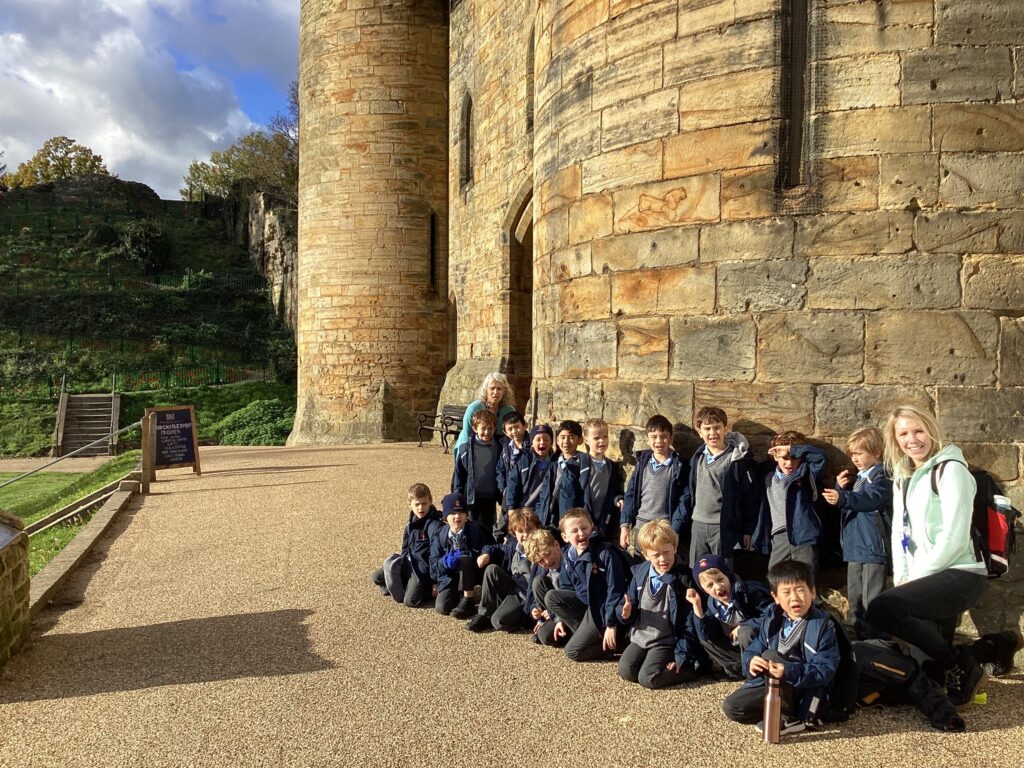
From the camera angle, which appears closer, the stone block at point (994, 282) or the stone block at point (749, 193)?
the stone block at point (994, 282)

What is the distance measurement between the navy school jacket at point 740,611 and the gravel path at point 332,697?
0.22 m

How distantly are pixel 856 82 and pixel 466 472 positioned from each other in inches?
135

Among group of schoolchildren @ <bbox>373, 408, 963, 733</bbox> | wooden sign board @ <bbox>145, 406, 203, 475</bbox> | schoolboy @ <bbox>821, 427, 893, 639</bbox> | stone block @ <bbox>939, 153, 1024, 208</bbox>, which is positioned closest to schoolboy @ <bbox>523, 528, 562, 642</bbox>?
group of schoolchildren @ <bbox>373, 408, 963, 733</bbox>

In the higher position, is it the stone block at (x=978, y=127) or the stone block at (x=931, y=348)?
the stone block at (x=978, y=127)

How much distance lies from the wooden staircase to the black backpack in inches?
858

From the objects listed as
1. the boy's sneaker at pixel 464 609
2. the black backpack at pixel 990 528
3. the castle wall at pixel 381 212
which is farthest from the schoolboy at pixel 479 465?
the castle wall at pixel 381 212

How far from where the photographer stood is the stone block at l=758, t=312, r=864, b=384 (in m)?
4.62

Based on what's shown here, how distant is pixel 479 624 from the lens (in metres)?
5.15

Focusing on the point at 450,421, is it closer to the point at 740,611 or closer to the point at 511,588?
the point at 511,588

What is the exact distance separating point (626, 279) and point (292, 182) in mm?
43264

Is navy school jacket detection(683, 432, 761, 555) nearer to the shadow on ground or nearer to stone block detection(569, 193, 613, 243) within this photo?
stone block detection(569, 193, 613, 243)

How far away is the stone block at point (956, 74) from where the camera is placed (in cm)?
445

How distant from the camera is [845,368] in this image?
4.64 meters

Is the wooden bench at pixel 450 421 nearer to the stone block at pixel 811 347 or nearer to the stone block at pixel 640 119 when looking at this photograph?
the stone block at pixel 640 119
